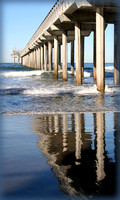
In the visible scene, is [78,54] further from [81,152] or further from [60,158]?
[60,158]

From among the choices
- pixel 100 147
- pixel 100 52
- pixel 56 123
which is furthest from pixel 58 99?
pixel 100 147

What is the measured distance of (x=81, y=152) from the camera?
12.6 ft

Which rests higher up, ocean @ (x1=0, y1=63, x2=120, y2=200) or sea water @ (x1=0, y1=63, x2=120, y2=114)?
ocean @ (x1=0, y1=63, x2=120, y2=200)

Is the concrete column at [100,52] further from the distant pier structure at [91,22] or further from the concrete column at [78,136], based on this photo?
the concrete column at [78,136]

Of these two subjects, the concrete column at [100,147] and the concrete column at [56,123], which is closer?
the concrete column at [100,147]

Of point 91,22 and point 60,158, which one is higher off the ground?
point 91,22

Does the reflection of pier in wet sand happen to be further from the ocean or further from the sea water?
the sea water

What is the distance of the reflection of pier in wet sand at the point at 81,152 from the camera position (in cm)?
267

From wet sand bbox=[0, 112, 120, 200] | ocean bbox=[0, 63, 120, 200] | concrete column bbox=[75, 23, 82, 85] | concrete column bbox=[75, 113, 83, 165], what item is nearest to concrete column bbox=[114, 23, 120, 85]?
concrete column bbox=[75, 23, 82, 85]

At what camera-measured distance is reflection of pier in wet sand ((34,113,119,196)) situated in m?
2.67

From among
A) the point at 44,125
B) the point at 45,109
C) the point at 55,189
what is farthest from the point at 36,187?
the point at 45,109

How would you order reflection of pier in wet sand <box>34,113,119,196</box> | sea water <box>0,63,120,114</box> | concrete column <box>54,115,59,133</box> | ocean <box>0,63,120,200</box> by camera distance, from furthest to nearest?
sea water <box>0,63,120,114</box>, concrete column <box>54,115,59,133</box>, reflection of pier in wet sand <box>34,113,119,196</box>, ocean <box>0,63,120,200</box>

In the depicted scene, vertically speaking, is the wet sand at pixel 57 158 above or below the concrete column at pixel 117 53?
below

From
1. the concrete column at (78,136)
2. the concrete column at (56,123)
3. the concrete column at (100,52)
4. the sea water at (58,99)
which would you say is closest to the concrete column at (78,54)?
the sea water at (58,99)
